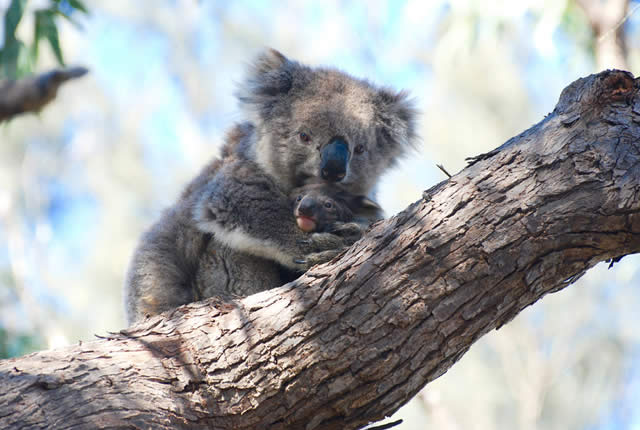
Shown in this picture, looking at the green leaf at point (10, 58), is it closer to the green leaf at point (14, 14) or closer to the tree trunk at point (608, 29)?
the green leaf at point (14, 14)

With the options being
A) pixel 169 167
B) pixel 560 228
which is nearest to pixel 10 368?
pixel 560 228

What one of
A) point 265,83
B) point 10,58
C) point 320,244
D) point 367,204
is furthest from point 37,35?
point 320,244

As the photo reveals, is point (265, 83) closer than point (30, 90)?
Yes

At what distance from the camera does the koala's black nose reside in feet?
11.5

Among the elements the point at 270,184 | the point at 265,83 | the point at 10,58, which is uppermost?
the point at 10,58

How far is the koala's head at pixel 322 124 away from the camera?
12.1 ft

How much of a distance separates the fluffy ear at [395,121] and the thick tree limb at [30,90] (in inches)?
76.5

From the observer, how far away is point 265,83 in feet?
13.2

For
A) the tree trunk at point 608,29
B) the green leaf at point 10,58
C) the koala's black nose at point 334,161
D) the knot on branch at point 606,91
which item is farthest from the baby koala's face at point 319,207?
the tree trunk at point 608,29

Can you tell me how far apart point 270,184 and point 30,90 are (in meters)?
1.93

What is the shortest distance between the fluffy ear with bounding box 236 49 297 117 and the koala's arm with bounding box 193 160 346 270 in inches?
21.7

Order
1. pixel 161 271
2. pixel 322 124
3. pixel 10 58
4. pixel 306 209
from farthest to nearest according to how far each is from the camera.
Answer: pixel 10 58 → pixel 322 124 → pixel 161 271 → pixel 306 209

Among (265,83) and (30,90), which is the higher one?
(30,90)

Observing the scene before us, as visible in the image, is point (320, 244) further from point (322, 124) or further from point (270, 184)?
point (322, 124)
